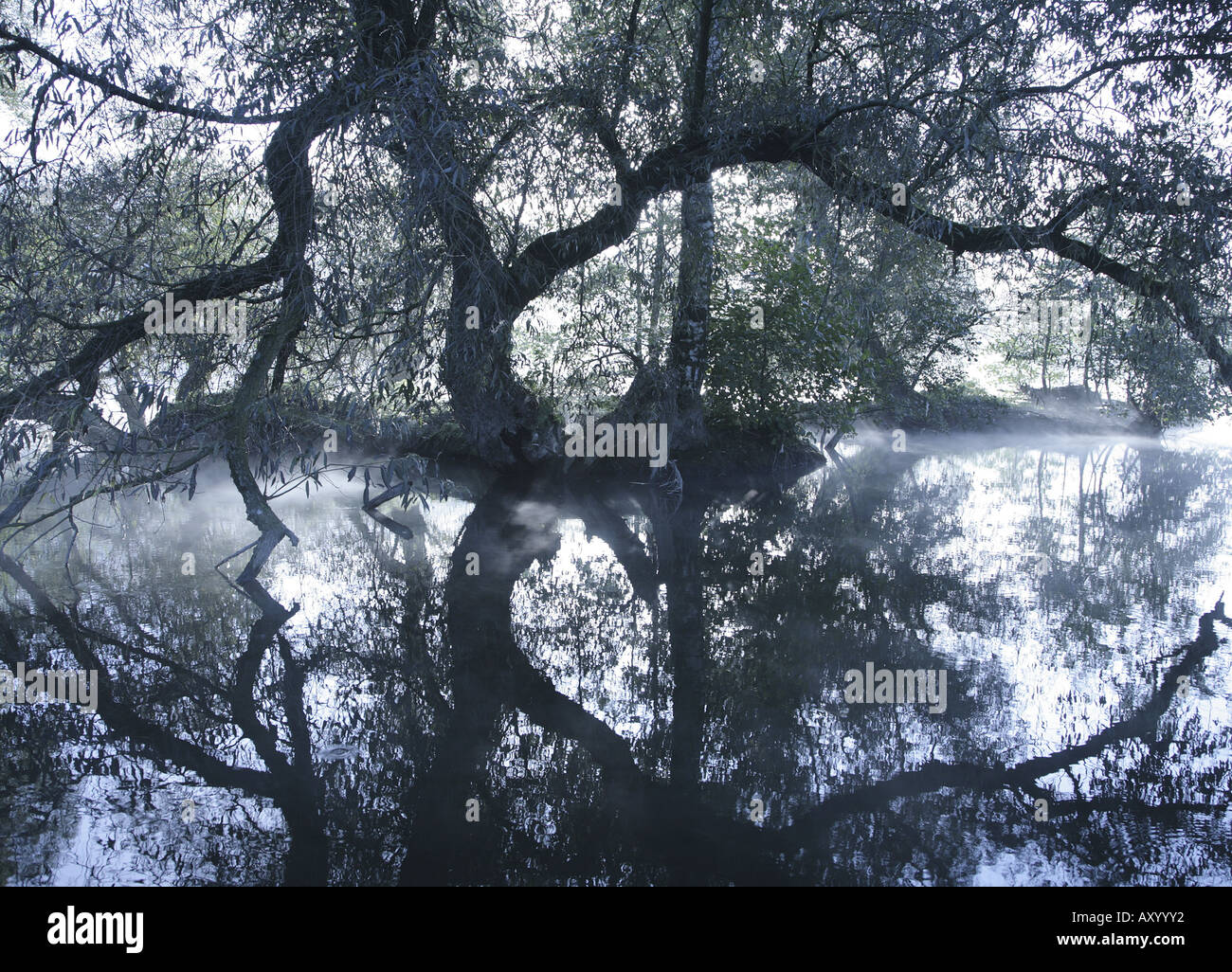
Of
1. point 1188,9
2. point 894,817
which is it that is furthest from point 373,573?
point 1188,9

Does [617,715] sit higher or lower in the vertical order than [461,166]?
lower

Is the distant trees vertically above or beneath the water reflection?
above

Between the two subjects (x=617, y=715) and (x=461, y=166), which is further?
(x=461, y=166)

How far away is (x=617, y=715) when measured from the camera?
441 cm

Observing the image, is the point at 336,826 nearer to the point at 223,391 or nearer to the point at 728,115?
the point at 223,391

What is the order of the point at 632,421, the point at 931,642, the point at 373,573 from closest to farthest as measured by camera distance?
the point at 931,642
the point at 373,573
the point at 632,421

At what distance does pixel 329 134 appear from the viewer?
5.91m

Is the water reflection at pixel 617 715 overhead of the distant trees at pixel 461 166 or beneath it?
beneath

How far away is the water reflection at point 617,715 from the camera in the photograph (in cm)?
312

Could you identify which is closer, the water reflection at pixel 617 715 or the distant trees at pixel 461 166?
the water reflection at pixel 617 715

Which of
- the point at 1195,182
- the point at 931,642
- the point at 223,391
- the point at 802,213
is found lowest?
the point at 931,642

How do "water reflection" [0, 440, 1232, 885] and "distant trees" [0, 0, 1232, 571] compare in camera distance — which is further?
"distant trees" [0, 0, 1232, 571]

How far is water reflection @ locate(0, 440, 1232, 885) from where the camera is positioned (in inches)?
123
